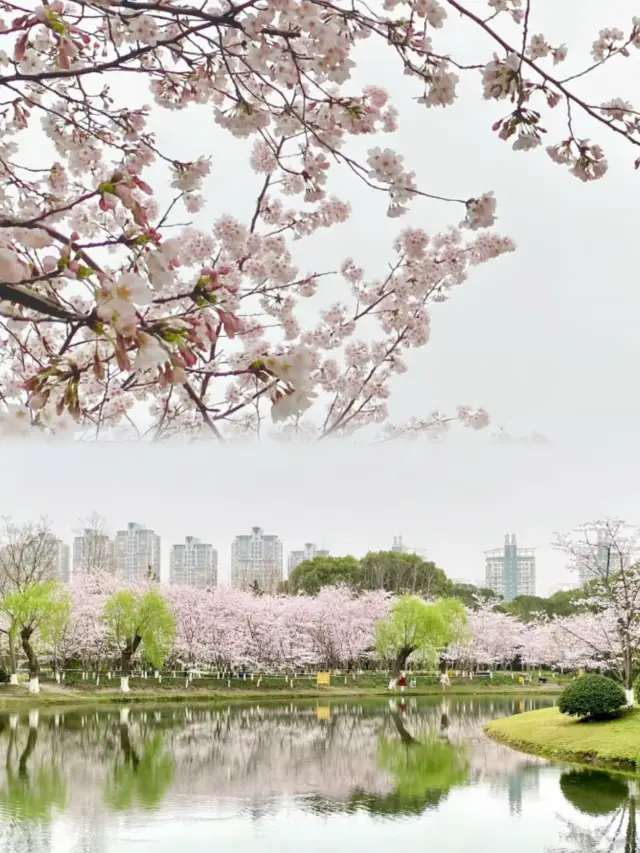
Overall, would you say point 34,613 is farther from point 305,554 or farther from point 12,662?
point 305,554

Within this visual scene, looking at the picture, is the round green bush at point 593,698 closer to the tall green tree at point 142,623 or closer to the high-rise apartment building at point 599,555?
the high-rise apartment building at point 599,555

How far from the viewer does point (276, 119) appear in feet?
5.82

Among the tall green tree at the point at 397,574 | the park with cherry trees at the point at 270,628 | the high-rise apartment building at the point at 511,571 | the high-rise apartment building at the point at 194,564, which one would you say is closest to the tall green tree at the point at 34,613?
the park with cherry trees at the point at 270,628

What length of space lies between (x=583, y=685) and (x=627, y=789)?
7.72 feet

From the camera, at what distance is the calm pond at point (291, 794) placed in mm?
4973

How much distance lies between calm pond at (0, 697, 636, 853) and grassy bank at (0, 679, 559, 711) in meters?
3.11

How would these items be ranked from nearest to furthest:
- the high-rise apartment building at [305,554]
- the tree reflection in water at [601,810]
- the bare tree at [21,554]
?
the tree reflection in water at [601,810] < the bare tree at [21,554] < the high-rise apartment building at [305,554]

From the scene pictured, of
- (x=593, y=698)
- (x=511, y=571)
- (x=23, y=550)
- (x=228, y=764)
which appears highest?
(x=23, y=550)

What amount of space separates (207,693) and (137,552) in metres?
4.90

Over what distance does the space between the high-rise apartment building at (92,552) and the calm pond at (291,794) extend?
26.9 ft

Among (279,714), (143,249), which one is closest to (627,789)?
(143,249)

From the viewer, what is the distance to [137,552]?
63.5ft

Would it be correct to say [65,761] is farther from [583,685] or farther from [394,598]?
[394,598]

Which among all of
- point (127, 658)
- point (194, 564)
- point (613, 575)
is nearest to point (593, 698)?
point (613, 575)
